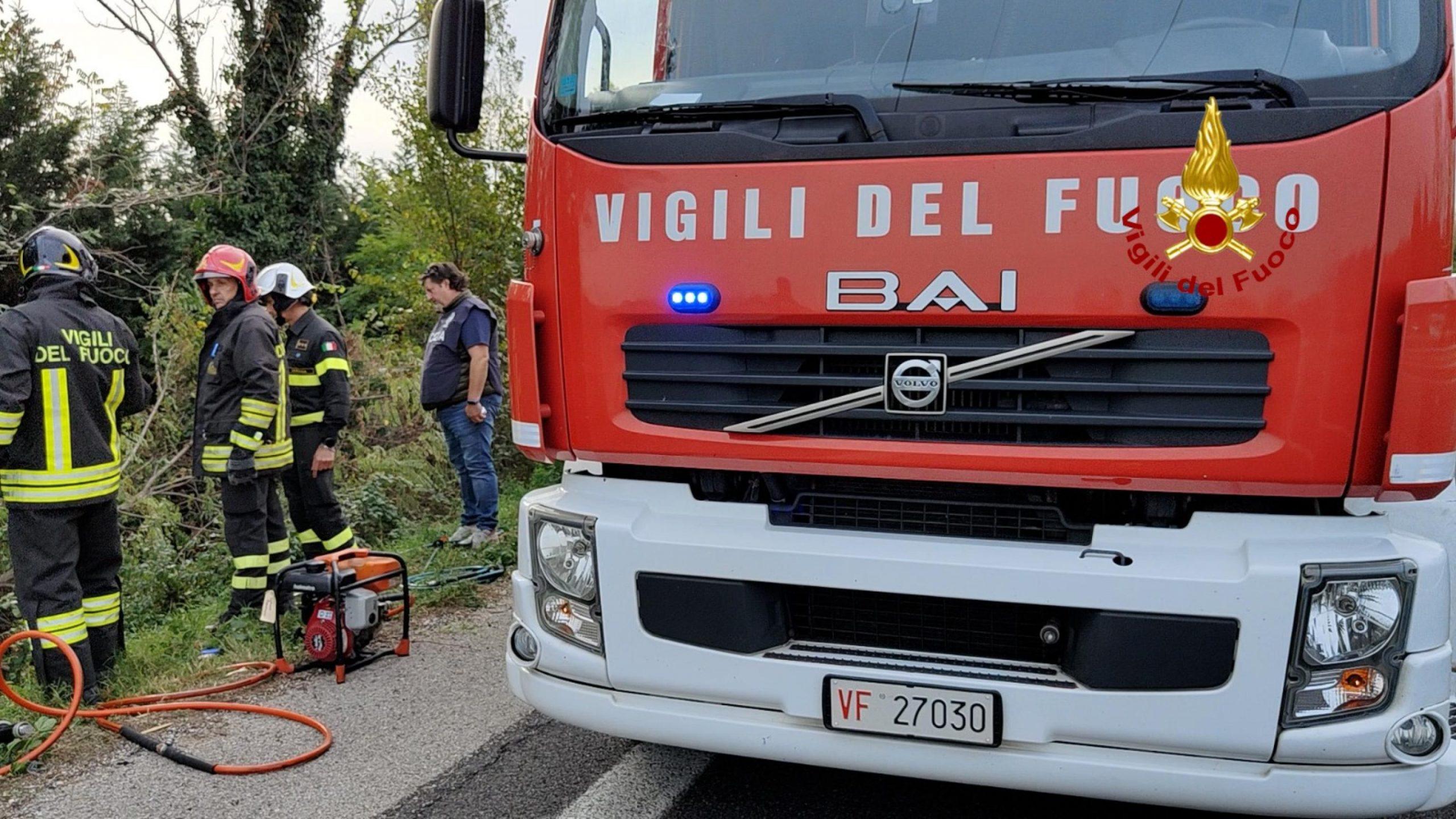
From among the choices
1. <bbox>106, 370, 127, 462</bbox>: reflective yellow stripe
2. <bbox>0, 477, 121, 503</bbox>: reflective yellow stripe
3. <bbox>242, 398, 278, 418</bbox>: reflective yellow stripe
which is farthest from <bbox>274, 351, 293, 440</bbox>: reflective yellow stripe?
<bbox>0, 477, 121, 503</bbox>: reflective yellow stripe

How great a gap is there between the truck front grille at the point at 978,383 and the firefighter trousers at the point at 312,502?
378 cm

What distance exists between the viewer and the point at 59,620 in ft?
13.8

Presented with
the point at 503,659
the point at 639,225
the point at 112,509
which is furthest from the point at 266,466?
the point at 639,225

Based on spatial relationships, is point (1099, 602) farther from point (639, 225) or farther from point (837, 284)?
point (639, 225)

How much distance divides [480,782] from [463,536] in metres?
3.67

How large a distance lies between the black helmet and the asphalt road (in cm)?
183

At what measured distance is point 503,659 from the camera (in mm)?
4684

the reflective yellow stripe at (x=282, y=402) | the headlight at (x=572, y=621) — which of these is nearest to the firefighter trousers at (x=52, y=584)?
the reflective yellow stripe at (x=282, y=402)

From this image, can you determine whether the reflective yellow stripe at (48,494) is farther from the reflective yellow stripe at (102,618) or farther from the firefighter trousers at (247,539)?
the firefighter trousers at (247,539)

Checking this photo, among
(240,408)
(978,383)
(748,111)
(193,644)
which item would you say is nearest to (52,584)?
(193,644)

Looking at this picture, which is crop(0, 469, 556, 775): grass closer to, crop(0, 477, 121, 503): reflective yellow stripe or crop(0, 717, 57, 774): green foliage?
crop(0, 717, 57, 774): green foliage

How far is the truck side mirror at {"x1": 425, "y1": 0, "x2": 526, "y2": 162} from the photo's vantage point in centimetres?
329

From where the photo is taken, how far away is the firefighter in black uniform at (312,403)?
6.09 m

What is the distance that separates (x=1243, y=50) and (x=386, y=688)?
3634 mm
